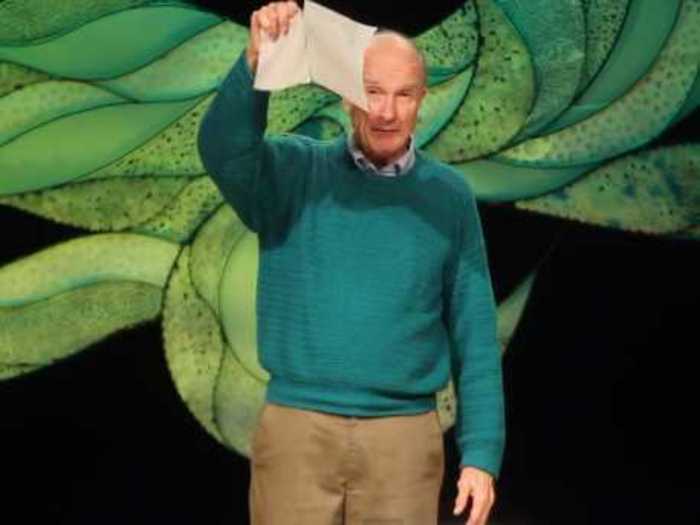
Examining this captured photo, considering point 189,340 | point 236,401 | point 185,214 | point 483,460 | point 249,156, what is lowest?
point 236,401

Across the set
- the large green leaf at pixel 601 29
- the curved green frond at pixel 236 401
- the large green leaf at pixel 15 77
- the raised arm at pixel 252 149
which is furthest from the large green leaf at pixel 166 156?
the raised arm at pixel 252 149

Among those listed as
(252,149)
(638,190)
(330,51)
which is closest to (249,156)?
(252,149)

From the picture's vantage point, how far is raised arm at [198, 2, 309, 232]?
138 centimetres

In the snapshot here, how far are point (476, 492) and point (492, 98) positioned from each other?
1.08 meters

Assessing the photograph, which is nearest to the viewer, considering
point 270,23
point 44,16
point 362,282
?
point 270,23

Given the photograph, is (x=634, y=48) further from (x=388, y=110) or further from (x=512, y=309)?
(x=388, y=110)

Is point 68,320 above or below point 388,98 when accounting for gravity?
below

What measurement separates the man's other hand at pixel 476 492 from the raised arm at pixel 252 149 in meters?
0.41

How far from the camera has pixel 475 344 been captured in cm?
155

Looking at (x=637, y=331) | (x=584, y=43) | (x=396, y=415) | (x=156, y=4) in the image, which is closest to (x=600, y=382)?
(x=637, y=331)

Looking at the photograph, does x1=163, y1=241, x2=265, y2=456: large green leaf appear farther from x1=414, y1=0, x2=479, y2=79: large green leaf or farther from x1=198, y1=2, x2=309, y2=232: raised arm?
x1=198, y1=2, x2=309, y2=232: raised arm

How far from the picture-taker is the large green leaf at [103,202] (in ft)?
7.88

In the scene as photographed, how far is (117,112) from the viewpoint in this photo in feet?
7.87

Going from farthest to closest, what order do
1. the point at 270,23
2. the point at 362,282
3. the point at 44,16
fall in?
the point at 44,16 < the point at 362,282 < the point at 270,23
